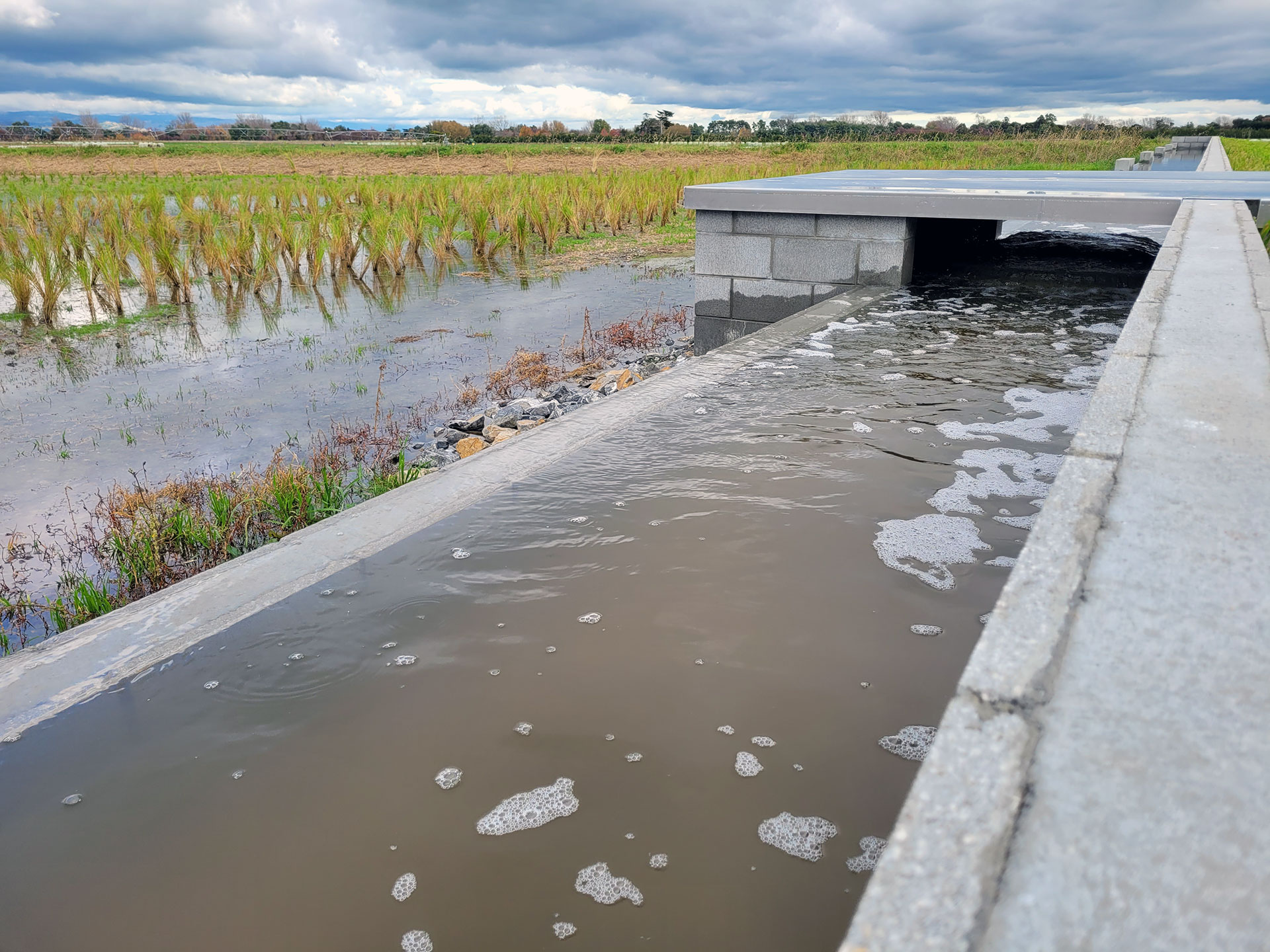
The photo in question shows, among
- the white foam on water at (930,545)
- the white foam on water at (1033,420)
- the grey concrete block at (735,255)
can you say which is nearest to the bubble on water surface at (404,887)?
the white foam on water at (930,545)

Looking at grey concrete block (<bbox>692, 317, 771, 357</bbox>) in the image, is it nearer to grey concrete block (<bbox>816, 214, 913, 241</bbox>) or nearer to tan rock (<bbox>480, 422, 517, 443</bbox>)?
grey concrete block (<bbox>816, 214, 913, 241</bbox>)

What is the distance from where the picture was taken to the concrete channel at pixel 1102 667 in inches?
32.3

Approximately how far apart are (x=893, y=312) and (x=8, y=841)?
5.19 metres

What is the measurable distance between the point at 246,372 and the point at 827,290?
4.66 metres

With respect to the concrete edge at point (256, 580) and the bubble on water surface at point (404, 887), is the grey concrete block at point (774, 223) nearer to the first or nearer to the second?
the concrete edge at point (256, 580)

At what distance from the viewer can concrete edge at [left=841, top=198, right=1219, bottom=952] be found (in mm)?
801

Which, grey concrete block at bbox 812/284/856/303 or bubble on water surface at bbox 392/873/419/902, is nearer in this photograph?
bubble on water surface at bbox 392/873/419/902

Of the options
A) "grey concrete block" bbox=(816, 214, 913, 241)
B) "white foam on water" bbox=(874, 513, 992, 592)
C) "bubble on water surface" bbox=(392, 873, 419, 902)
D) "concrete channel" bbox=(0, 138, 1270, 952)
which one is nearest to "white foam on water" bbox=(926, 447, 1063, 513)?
"white foam on water" bbox=(874, 513, 992, 592)

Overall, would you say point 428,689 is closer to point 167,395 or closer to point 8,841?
point 8,841

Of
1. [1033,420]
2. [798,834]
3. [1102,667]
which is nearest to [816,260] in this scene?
[1033,420]

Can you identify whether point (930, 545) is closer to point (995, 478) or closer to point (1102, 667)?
point (995, 478)

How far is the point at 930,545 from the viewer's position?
98.8 inches

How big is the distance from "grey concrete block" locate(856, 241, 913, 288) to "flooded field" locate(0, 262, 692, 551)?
2.89m

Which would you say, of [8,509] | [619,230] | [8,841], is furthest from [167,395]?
[619,230]
